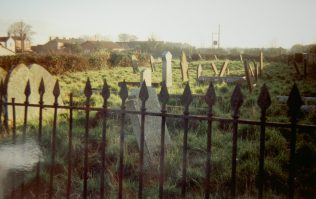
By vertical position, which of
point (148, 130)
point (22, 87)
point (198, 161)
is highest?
point (22, 87)

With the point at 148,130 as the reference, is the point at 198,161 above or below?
below

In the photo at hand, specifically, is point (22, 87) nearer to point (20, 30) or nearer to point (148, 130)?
point (148, 130)

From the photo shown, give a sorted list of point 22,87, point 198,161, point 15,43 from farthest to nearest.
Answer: point 15,43 < point 22,87 < point 198,161

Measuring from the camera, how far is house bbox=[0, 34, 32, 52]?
70625mm

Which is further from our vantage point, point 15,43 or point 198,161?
point 15,43

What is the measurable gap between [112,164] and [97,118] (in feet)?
8.86

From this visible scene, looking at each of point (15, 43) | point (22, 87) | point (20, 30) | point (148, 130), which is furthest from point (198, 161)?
point (20, 30)

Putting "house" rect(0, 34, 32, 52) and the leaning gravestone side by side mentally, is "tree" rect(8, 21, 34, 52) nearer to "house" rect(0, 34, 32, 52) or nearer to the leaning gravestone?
"house" rect(0, 34, 32, 52)

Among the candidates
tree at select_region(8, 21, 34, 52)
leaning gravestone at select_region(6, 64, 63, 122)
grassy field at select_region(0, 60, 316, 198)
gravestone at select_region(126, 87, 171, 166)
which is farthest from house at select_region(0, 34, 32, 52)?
gravestone at select_region(126, 87, 171, 166)

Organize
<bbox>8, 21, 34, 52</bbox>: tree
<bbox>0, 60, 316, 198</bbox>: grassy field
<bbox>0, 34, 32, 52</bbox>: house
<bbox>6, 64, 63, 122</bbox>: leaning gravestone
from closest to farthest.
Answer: <bbox>0, 60, 316, 198</bbox>: grassy field < <bbox>6, 64, 63, 122</bbox>: leaning gravestone < <bbox>0, 34, 32, 52</bbox>: house < <bbox>8, 21, 34, 52</bbox>: tree

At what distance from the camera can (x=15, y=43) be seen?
78.2 meters

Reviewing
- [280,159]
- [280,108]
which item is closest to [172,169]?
[280,159]

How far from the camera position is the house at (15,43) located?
7062cm

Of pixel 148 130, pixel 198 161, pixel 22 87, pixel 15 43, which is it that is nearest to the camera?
pixel 198 161
